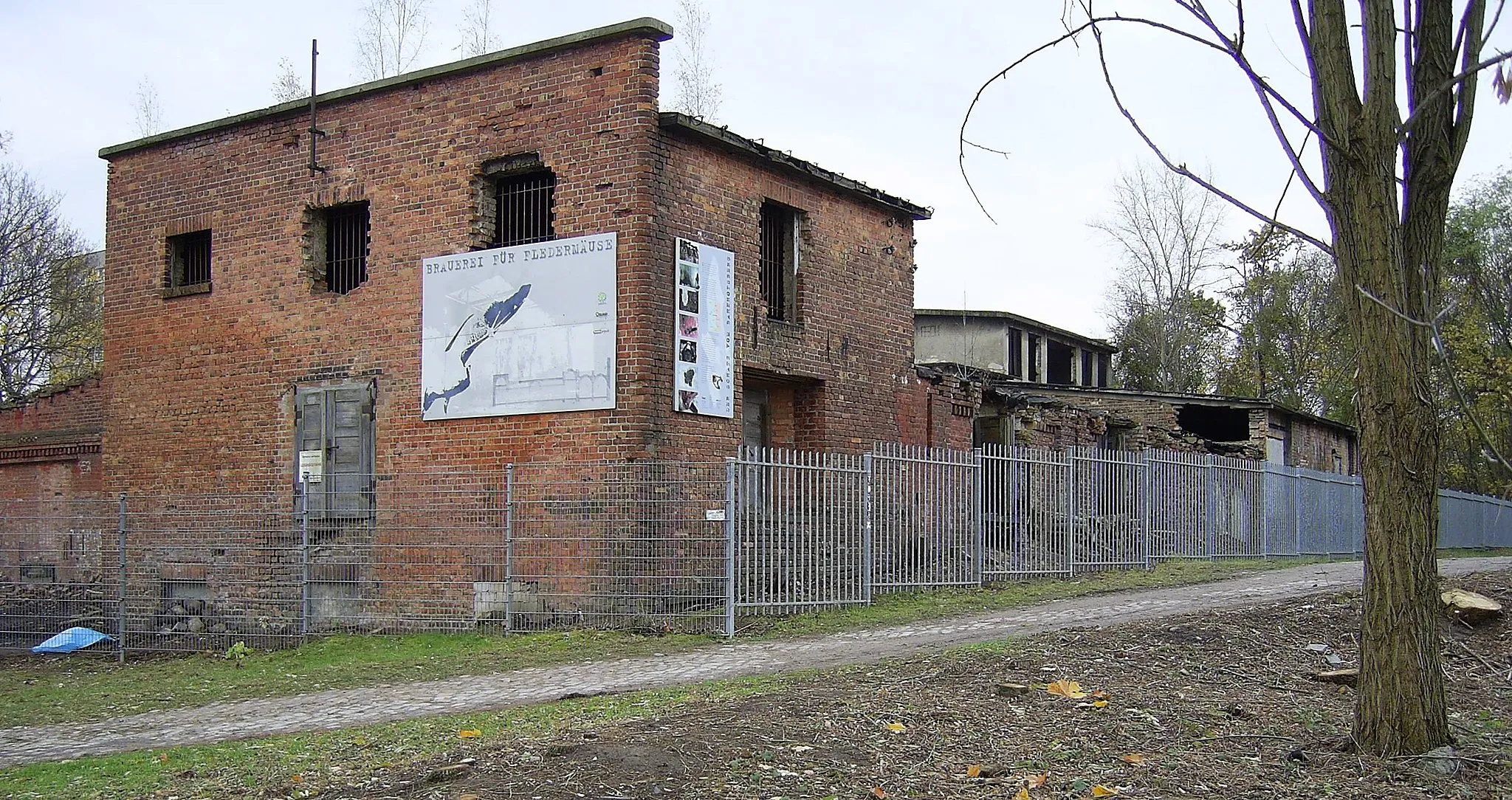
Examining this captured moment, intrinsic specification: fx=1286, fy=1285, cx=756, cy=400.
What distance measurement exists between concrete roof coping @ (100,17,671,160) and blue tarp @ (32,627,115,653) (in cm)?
645

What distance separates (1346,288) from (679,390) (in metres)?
8.50

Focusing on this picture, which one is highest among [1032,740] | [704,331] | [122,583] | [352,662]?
[704,331]

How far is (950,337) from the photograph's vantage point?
32469 mm

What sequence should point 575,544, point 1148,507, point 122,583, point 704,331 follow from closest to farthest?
point 575,544 → point 704,331 → point 122,583 → point 1148,507

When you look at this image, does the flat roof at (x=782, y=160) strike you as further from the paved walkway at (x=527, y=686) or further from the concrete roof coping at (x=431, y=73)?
the paved walkway at (x=527, y=686)

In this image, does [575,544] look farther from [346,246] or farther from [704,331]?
[346,246]

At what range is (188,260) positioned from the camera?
17.2m

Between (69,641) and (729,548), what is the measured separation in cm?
834

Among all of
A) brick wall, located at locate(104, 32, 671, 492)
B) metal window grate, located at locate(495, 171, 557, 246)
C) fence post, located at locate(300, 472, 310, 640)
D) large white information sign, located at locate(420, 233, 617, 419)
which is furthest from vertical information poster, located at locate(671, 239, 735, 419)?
fence post, located at locate(300, 472, 310, 640)

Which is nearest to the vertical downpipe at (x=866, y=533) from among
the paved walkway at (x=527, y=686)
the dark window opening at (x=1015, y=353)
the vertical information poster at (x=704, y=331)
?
the paved walkway at (x=527, y=686)

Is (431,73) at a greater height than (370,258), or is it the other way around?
(431,73)

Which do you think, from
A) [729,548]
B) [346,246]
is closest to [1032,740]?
[729,548]

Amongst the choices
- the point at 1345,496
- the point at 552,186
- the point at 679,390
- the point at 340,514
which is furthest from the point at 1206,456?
the point at 340,514

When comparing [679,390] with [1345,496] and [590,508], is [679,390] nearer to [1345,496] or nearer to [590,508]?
[590,508]
